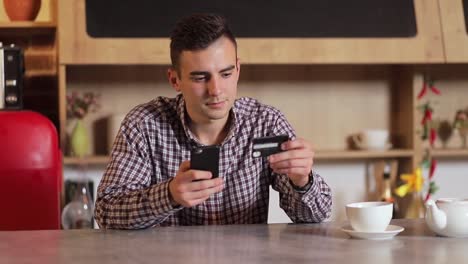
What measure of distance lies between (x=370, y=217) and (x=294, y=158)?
0.24m

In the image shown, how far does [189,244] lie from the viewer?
5.40ft

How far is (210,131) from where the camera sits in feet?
7.20

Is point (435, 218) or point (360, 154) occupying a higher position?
point (360, 154)

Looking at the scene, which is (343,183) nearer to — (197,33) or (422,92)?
(422,92)

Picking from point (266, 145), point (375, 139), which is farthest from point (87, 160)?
point (266, 145)

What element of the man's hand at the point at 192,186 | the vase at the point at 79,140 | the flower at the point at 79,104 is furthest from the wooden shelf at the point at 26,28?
the man's hand at the point at 192,186

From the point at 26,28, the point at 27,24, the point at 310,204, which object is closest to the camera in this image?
the point at 310,204

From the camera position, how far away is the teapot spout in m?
1.70

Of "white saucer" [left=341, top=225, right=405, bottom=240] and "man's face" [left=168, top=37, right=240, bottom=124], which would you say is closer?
"white saucer" [left=341, top=225, right=405, bottom=240]

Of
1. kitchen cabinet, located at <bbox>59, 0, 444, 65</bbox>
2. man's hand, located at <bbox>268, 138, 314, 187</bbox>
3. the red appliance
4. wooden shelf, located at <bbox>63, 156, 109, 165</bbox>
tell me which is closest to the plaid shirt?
man's hand, located at <bbox>268, 138, 314, 187</bbox>

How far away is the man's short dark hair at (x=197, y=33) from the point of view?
2.07 meters

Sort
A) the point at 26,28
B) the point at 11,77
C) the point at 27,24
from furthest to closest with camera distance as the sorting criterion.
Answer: the point at 26,28, the point at 27,24, the point at 11,77

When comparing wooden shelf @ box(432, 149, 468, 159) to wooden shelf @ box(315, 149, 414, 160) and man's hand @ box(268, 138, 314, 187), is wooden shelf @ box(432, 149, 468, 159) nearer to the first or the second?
wooden shelf @ box(315, 149, 414, 160)

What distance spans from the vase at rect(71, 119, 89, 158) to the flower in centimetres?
4
